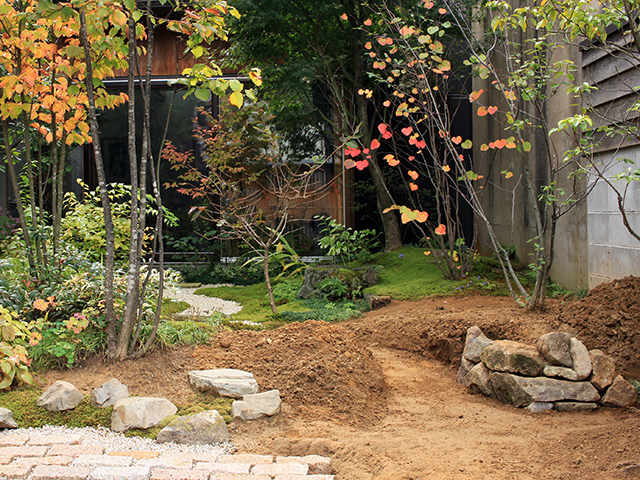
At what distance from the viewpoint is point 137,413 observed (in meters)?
2.81

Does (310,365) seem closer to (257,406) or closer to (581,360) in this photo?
(257,406)

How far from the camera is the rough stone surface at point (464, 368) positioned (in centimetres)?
393

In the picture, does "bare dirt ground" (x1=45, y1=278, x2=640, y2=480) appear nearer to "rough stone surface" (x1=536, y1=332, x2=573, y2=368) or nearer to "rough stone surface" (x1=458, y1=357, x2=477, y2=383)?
"rough stone surface" (x1=458, y1=357, x2=477, y2=383)

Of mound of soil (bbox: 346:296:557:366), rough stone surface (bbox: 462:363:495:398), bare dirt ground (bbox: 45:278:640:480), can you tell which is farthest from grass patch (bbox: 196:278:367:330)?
rough stone surface (bbox: 462:363:495:398)

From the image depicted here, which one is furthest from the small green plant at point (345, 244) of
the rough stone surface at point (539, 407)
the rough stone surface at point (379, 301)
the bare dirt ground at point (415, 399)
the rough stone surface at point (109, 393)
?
the rough stone surface at point (109, 393)

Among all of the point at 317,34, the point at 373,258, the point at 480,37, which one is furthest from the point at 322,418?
the point at 480,37

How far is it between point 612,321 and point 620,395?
2.06 feet

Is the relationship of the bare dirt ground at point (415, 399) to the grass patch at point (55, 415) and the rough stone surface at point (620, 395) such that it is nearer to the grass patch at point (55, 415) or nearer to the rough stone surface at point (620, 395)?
the rough stone surface at point (620, 395)

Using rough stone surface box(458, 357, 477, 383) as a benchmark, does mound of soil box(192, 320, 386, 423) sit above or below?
above

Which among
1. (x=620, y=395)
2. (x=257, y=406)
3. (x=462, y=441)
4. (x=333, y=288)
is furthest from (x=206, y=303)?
(x=620, y=395)

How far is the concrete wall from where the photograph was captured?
460 centimetres

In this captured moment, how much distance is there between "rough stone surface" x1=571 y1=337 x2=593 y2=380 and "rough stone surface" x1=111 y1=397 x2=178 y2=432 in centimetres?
244

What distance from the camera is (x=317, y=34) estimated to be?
24.7 feet

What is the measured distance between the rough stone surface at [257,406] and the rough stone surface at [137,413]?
37 centimetres
